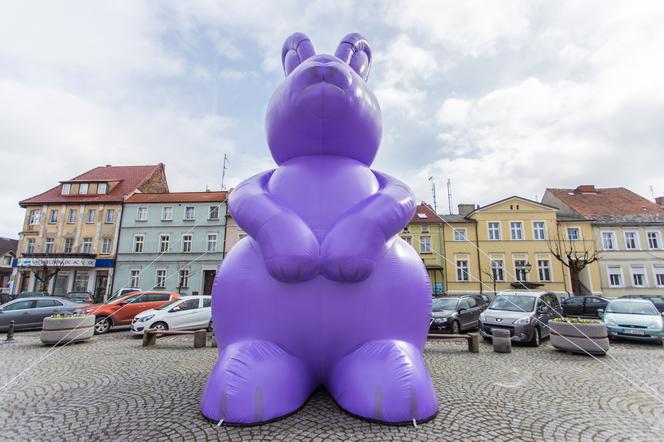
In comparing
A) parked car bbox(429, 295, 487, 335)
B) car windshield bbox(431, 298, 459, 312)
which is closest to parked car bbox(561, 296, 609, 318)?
parked car bbox(429, 295, 487, 335)

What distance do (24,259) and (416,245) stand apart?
103 feet

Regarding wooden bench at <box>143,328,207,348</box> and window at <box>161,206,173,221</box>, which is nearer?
wooden bench at <box>143,328,207,348</box>

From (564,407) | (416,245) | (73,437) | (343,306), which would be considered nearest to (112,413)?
(73,437)

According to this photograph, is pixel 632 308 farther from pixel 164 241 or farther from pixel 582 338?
pixel 164 241

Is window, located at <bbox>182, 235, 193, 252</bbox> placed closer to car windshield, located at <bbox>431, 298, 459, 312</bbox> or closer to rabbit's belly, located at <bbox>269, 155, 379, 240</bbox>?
car windshield, located at <bbox>431, 298, 459, 312</bbox>

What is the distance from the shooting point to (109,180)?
30234 mm

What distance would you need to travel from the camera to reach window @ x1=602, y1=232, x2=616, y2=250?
27125 mm

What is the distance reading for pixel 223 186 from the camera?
32719mm

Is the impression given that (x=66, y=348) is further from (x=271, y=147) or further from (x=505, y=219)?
(x=505, y=219)

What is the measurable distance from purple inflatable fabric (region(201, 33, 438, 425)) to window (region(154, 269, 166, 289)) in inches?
1010

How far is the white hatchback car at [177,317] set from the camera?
10820mm

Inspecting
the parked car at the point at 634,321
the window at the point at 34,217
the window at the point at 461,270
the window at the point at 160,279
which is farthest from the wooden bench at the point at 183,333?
the window at the point at 34,217

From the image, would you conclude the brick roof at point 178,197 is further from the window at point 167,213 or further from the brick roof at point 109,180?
the brick roof at point 109,180

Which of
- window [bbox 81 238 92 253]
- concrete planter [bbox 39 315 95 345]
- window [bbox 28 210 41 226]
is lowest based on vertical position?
concrete planter [bbox 39 315 95 345]
